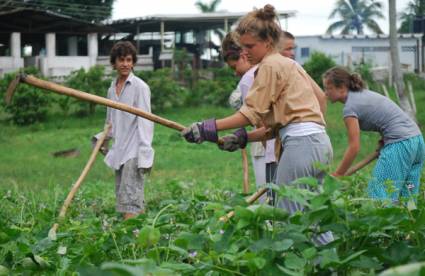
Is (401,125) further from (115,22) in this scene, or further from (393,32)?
(115,22)

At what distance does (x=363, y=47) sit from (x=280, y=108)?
37.7m

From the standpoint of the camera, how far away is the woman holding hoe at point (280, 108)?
440 cm

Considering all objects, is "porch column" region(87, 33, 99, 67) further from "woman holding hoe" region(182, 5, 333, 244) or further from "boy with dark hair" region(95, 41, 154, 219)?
Result: "woman holding hoe" region(182, 5, 333, 244)

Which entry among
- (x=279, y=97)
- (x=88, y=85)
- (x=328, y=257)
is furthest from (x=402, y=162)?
(x=88, y=85)

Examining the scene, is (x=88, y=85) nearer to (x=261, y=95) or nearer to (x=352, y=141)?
(x=352, y=141)

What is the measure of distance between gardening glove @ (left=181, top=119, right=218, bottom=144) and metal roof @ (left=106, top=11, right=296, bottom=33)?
28685mm

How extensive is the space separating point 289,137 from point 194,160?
10339mm

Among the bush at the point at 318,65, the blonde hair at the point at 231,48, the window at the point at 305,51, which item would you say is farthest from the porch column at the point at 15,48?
the blonde hair at the point at 231,48

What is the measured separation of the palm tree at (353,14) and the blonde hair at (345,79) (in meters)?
64.8

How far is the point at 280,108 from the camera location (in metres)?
4.50

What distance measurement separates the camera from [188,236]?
10.6 feet

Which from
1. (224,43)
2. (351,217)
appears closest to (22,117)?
(224,43)

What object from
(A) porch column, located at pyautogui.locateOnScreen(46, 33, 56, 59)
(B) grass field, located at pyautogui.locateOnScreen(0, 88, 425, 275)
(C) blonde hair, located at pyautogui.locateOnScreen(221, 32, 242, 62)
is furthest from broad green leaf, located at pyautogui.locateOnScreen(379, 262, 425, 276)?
(A) porch column, located at pyautogui.locateOnScreen(46, 33, 56, 59)

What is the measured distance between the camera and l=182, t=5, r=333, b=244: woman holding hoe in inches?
173
